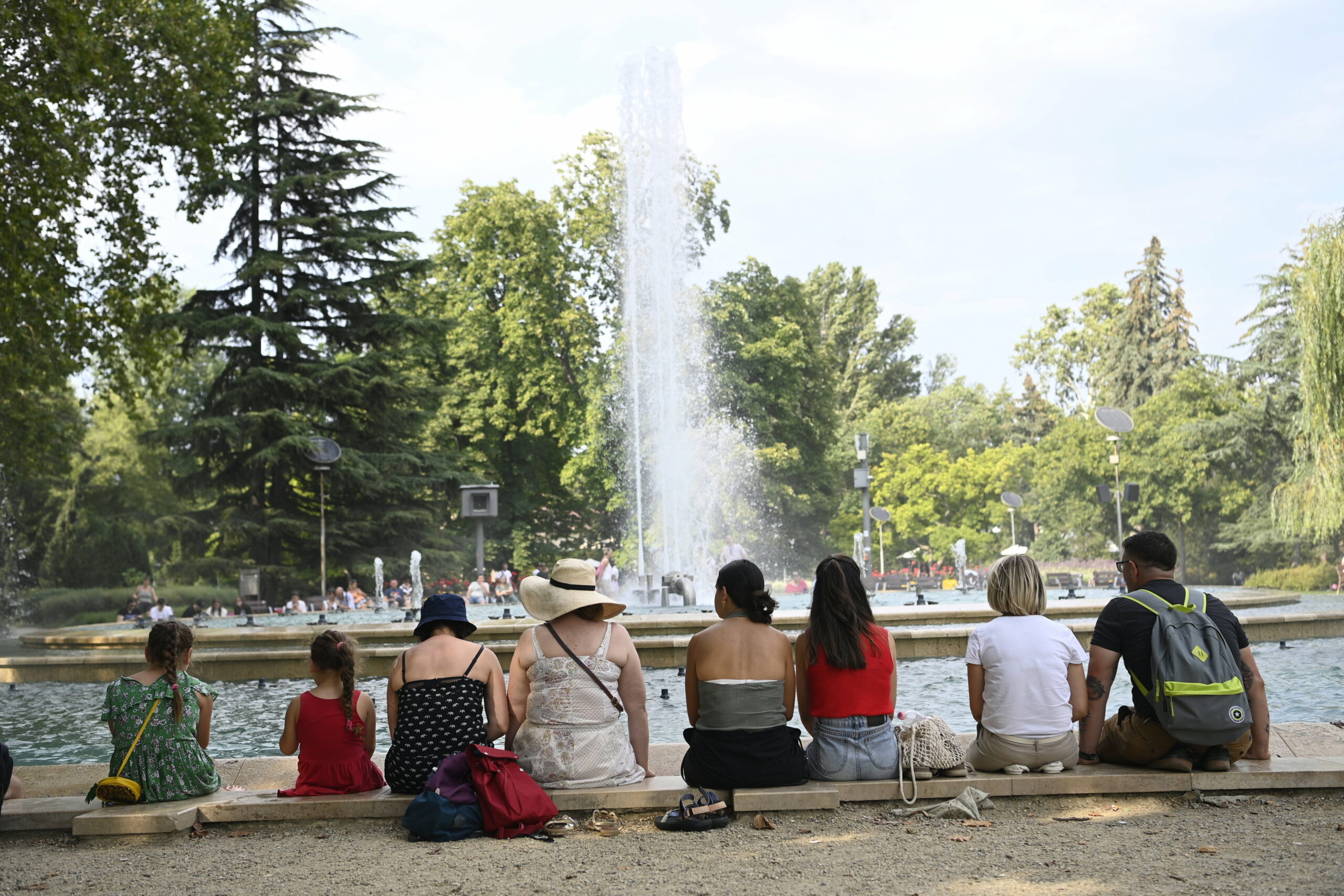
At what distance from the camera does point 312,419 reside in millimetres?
34938

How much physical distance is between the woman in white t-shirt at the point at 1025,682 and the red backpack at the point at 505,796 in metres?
2.21

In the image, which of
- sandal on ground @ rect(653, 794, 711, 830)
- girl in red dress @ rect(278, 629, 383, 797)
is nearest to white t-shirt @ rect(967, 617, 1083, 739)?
sandal on ground @ rect(653, 794, 711, 830)

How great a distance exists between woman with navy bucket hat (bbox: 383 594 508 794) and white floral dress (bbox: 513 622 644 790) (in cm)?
19

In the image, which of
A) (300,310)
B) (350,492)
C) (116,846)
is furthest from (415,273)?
(116,846)

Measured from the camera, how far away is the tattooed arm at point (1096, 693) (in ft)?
17.9

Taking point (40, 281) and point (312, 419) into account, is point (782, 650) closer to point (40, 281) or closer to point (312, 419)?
point (40, 281)

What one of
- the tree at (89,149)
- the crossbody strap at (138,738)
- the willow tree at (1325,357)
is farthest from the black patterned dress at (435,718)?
the willow tree at (1325,357)

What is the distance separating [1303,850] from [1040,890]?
1.27 metres

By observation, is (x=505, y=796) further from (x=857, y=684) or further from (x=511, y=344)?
(x=511, y=344)

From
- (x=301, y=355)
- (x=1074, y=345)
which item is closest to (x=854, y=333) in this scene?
(x=1074, y=345)

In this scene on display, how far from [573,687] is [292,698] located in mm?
7469

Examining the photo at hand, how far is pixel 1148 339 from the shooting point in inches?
2689

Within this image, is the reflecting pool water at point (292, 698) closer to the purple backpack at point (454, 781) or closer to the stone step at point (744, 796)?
the stone step at point (744, 796)

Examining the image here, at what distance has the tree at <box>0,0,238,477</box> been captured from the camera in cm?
1725
